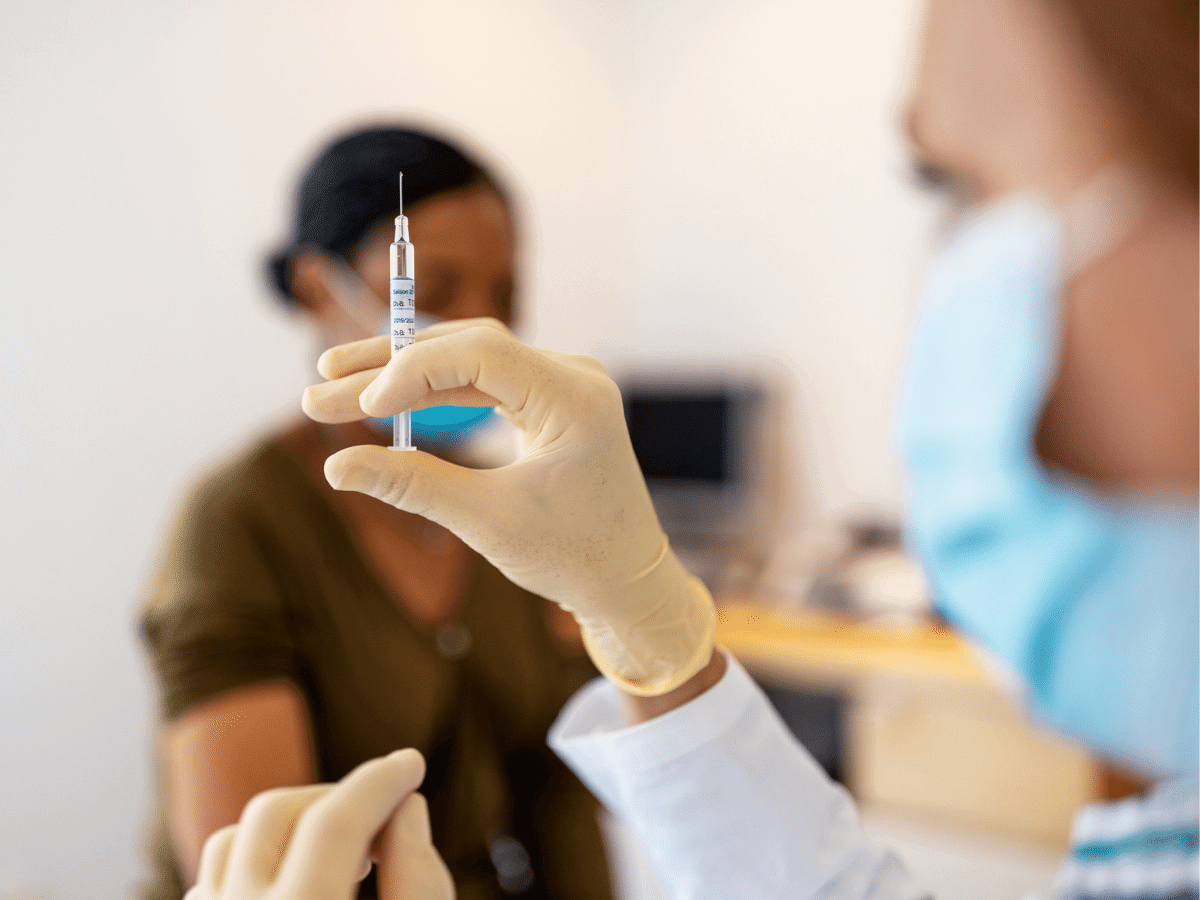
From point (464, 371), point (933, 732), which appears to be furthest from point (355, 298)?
point (933, 732)

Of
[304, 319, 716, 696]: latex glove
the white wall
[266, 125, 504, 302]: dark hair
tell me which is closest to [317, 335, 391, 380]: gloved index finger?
[304, 319, 716, 696]: latex glove

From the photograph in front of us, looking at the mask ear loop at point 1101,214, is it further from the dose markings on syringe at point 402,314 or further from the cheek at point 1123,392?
the dose markings on syringe at point 402,314

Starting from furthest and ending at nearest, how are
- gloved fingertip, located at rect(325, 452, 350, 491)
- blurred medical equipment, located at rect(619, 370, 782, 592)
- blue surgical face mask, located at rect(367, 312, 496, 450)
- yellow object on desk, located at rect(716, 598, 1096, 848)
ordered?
blurred medical equipment, located at rect(619, 370, 782, 592) < yellow object on desk, located at rect(716, 598, 1096, 848) < blue surgical face mask, located at rect(367, 312, 496, 450) < gloved fingertip, located at rect(325, 452, 350, 491)

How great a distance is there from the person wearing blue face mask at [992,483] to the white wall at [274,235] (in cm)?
92

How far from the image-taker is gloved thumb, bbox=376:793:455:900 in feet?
1.48

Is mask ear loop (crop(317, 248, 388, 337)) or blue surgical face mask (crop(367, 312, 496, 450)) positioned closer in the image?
blue surgical face mask (crop(367, 312, 496, 450))

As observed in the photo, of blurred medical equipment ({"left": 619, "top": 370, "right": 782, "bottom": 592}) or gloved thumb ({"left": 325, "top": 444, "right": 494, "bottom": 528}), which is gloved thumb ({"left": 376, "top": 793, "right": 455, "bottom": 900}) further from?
blurred medical equipment ({"left": 619, "top": 370, "right": 782, "bottom": 592})

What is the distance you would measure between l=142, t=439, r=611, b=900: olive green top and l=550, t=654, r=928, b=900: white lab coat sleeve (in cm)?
Answer: 40

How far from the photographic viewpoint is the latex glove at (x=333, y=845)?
0.42 meters

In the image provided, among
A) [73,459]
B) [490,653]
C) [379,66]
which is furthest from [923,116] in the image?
[73,459]

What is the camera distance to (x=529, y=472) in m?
0.42

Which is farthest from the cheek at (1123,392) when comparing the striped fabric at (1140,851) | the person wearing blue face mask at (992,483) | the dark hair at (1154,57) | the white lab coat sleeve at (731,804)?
the white lab coat sleeve at (731,804)

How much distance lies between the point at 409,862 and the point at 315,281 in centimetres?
57

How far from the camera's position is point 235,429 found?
1607 millimetres
